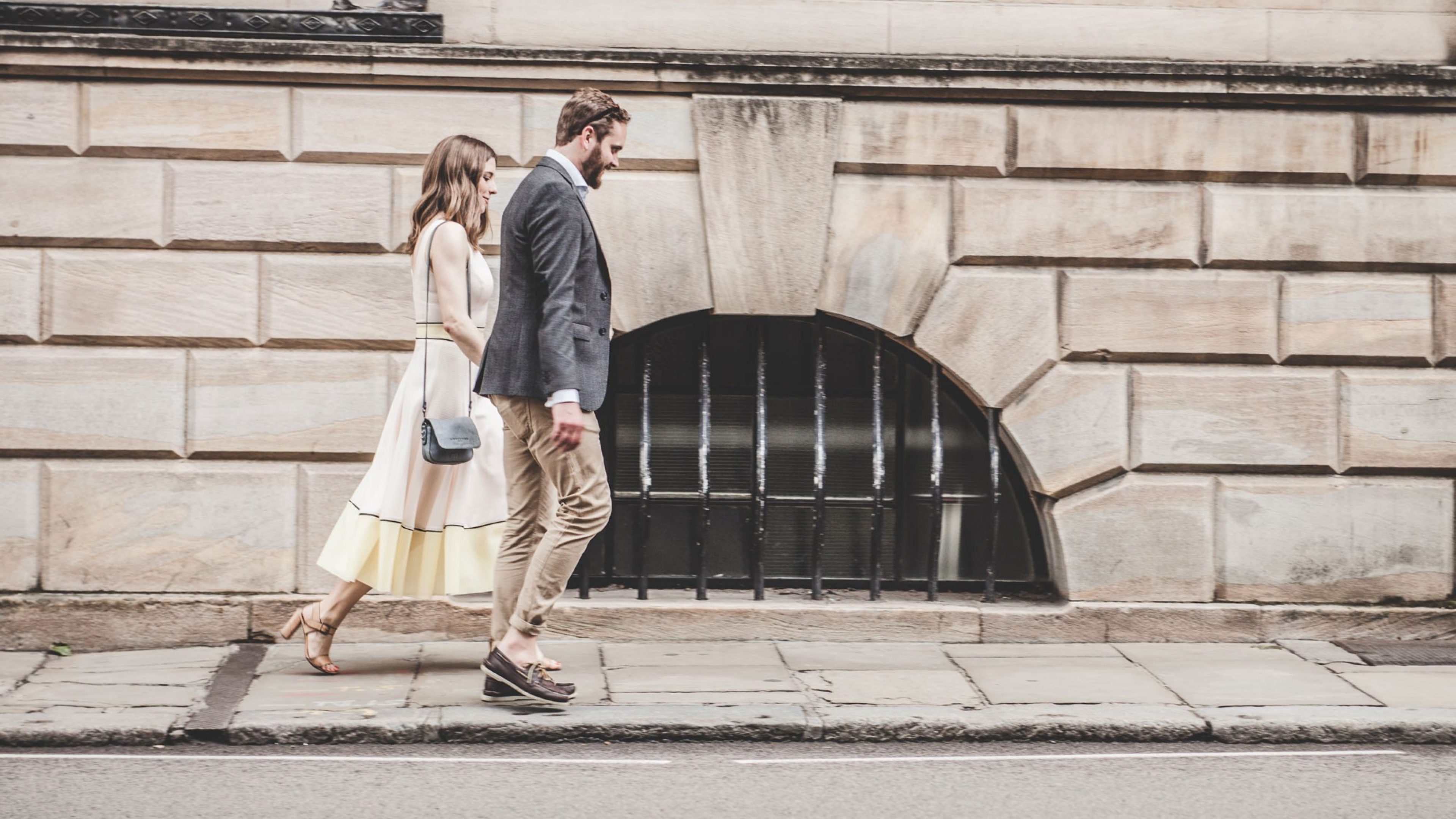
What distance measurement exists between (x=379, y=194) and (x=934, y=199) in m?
2.68

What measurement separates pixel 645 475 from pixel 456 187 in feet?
6.42

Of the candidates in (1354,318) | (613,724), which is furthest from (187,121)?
(1354,318)

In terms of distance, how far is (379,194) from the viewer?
7055 millimetres

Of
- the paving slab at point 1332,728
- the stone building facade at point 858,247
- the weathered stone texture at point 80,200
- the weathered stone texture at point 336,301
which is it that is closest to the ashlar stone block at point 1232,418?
the stone building facade at point 858,247

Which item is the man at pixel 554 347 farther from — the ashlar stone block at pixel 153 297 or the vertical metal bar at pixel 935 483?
the vertical metal bar at pixel 935 483

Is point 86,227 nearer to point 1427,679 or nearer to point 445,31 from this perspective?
point 445,31

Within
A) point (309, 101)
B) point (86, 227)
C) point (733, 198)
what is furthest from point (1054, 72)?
point (86, 227)

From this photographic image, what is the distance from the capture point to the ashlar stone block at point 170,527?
6945mm

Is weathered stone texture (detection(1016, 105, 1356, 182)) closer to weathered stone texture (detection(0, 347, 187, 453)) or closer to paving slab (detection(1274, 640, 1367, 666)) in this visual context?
paving slab (detection(1274, 640, 1367, 666))

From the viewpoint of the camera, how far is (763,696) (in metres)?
5.89

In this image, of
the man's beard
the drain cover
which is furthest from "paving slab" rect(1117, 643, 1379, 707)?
the man's beard

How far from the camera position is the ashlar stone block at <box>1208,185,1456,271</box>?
7.35 metres

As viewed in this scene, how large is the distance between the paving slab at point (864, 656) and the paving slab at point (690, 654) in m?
0.11

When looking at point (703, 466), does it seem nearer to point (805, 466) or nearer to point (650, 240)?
point (805, 466)
